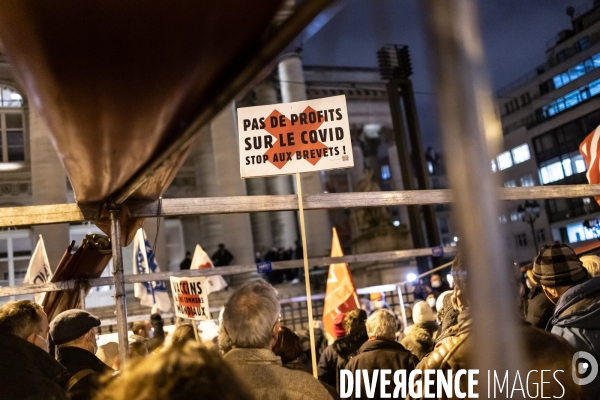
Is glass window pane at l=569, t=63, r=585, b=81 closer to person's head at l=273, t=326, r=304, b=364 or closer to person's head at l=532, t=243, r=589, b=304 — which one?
person's head at l=532, t=243, r=589, b=304

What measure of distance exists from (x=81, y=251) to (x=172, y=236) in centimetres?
2033

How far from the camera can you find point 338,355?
522cm

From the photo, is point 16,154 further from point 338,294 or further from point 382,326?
point 382,326

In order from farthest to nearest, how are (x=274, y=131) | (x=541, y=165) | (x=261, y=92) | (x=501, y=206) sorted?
(x=541, y=165) < (x=261, y=92) < (x=274, y=131) < (x=501, y=206)

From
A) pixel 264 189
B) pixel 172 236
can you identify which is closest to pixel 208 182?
pixel 172 236

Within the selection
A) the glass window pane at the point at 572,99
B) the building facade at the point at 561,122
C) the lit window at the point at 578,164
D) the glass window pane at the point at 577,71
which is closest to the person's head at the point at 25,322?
the building facade at the point at 561,122

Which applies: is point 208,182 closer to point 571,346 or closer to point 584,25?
point 571,346

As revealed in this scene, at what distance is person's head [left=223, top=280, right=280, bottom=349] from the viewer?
2275mm

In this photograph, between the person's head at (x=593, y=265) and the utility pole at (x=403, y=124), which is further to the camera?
the utility pole at (x=403, y=124)

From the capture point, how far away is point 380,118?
143 ft

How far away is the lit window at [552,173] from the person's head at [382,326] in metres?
48.8

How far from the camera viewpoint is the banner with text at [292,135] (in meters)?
4.87

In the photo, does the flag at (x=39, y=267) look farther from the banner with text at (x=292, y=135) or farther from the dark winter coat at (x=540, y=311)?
the dark winter coat at (x=540, y=311)

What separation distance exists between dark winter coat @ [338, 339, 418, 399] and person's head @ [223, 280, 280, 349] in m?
1.82
